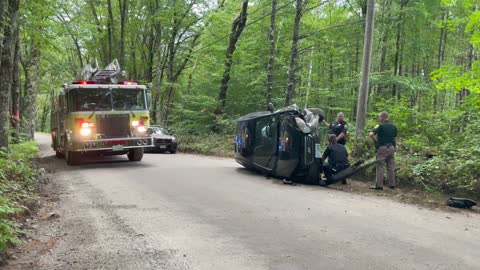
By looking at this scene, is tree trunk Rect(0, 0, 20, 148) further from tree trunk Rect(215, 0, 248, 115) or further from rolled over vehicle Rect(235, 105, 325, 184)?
tree trunk Rect(215, 0, 248, 115)

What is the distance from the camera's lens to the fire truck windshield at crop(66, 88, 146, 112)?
1409 cm

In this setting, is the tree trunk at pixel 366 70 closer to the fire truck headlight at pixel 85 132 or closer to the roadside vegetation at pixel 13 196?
the fire truck headlight at pixel 85 132

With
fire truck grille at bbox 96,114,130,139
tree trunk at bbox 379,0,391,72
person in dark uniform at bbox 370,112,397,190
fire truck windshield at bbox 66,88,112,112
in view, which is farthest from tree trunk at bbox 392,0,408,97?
fire truck windshield at bbox 66,88,112,112

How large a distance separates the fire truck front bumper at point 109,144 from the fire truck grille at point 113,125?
198 millimetres

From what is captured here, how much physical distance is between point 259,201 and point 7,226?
4618mm

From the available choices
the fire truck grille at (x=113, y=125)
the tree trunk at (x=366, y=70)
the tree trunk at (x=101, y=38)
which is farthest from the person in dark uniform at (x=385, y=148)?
the tree trunk at (x=101, y=38)

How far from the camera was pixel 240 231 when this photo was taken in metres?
5.96

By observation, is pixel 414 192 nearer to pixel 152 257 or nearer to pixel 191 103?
pixel 152 257

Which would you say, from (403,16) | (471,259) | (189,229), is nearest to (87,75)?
(189,229)

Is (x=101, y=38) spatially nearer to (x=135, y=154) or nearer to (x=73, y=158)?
(x=135, y=154)

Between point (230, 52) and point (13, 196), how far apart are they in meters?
19.5

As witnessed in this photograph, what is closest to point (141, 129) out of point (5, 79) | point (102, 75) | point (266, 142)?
point (102, 75)

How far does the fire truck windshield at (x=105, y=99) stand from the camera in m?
14.1

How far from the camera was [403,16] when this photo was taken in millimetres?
23484
